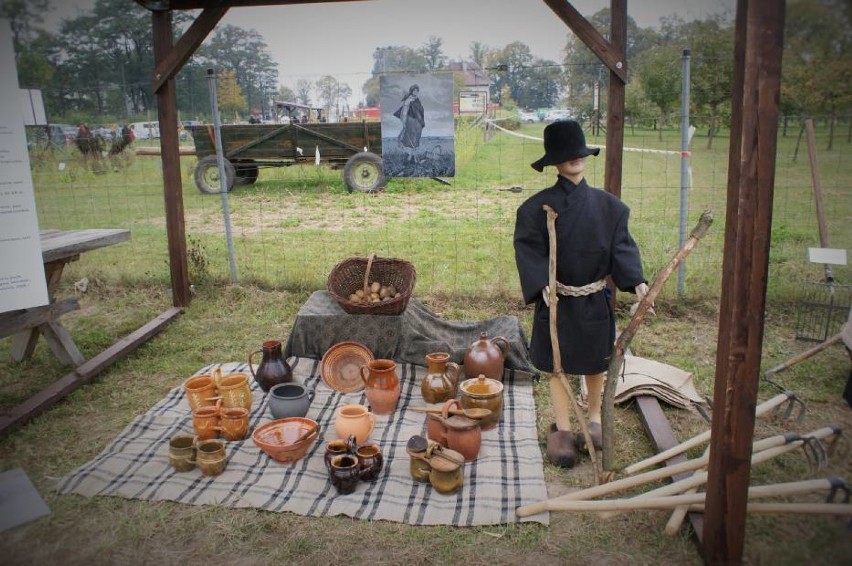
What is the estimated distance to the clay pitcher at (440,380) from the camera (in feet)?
13.5

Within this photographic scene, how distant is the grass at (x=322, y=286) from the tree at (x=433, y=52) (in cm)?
183

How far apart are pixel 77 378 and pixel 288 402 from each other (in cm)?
178

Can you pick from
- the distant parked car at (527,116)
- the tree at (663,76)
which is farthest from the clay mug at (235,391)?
the tree at (663,76)

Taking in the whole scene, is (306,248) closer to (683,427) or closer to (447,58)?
(447,58)

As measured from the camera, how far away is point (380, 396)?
4.02 metres

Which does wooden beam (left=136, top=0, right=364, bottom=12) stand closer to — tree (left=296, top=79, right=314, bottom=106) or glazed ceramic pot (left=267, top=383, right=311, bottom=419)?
tree (left=296, top=79, right=314, bottom=106)

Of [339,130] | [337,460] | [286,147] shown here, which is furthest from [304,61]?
[337,460]

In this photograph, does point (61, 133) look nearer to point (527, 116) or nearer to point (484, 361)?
point (527, 116)

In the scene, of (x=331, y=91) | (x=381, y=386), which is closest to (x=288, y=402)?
(x=381, y=386)

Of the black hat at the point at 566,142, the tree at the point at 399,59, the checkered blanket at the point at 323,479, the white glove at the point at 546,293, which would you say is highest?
the tree at the point at 399,59

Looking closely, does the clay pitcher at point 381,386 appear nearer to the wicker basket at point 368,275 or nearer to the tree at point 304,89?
the wicker basket at point 368,275

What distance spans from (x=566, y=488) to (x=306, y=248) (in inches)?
203

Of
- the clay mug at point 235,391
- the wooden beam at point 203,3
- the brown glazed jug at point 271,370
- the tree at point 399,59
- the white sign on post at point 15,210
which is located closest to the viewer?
the white sign on post at point 15,210

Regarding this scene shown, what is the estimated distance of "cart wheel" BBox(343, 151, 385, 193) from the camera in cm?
771
